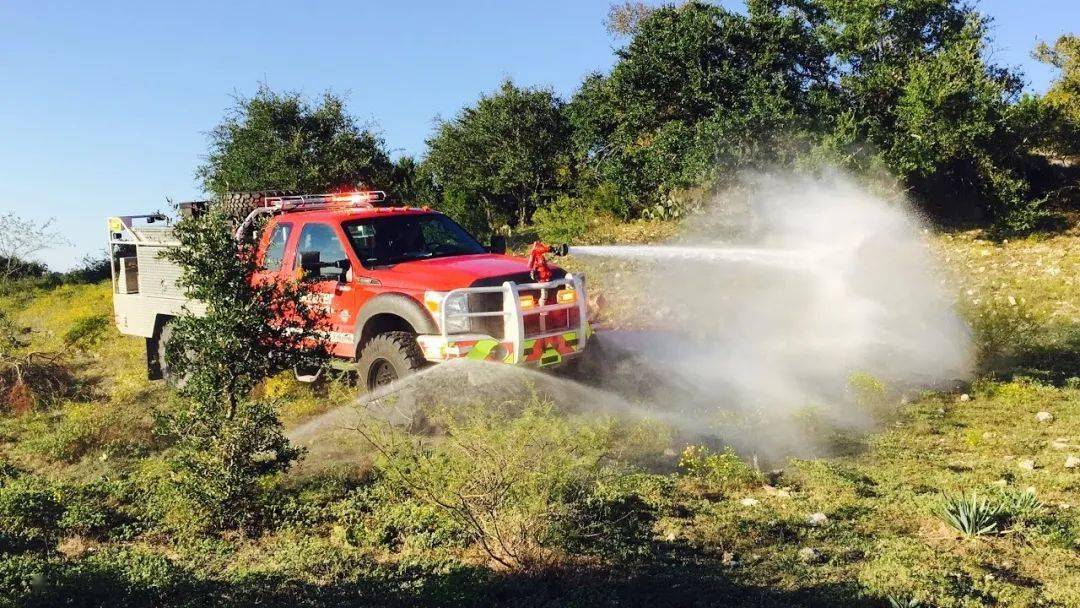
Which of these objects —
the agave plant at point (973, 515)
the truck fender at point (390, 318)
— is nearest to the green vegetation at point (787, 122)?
the truck fender at point (390, 318)

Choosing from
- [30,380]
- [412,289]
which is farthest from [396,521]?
[30,380]

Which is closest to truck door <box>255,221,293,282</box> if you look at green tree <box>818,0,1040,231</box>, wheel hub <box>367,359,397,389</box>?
wheel hub <box>367,359,397,389</box>

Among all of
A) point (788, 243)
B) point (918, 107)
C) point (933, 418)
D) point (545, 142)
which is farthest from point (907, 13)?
point (933, 418)

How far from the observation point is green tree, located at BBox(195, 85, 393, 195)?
23.4 metres

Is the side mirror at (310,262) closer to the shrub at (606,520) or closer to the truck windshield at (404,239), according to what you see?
the truck windshield at (404,239)

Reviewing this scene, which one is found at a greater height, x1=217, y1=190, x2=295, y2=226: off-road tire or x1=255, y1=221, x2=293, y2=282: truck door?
x1=217, y1=190, x2=295, y2=226: off-road tire

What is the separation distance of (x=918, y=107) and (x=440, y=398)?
15.4 meters

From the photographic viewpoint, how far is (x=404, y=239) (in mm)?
8914

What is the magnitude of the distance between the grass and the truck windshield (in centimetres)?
141

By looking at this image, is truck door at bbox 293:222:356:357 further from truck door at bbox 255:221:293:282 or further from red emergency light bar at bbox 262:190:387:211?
red emergency light bar at bbox 262:190:387:211

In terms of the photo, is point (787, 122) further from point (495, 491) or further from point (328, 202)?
point (495, 491)

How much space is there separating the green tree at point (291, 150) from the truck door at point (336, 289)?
15.2 m

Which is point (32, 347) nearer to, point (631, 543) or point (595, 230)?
point (595, 230)

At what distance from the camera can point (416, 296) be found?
782cm
